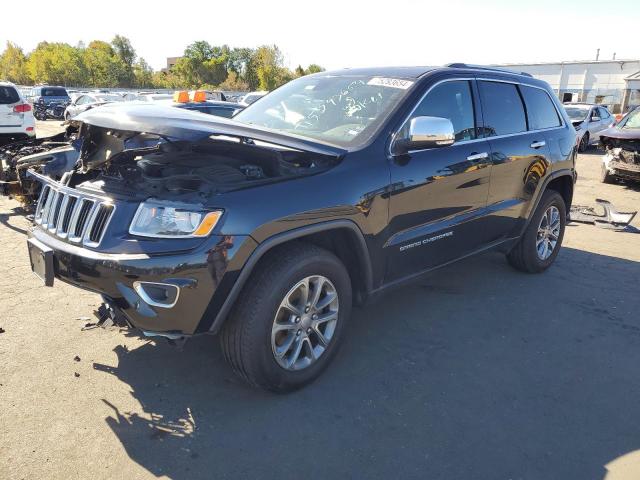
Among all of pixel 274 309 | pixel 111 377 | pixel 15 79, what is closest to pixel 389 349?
pixel 274 309

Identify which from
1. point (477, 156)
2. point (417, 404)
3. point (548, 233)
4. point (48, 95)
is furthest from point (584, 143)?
point (48, 95)

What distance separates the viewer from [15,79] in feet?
246

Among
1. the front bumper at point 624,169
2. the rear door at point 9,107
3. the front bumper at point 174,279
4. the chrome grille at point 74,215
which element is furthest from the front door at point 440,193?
the rear door at point 9,107

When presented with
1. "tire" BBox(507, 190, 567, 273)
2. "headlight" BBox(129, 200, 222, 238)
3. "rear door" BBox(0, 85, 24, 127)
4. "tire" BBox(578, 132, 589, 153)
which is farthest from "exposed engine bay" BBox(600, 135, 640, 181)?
"rear door" BBox(0, 85, 24, 127)

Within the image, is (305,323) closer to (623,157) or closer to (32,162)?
(32,162)

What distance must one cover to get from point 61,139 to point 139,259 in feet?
21.7

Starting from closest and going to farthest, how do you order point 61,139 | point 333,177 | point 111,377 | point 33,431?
point 33,431, point 333,177, point 111,377, point 61,139

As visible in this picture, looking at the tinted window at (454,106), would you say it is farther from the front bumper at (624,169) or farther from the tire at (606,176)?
the tire at (606,176)

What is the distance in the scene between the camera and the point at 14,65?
75.9 m

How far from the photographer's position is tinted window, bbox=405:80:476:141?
3625 mm

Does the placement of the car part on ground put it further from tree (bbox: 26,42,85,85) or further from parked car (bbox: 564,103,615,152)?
tree (bbox: 26,42,85,85)

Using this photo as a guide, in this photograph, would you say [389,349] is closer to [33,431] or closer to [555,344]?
[555,344]

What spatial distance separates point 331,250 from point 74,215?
154 centimetres

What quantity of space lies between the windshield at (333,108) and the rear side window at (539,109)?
1845mm
